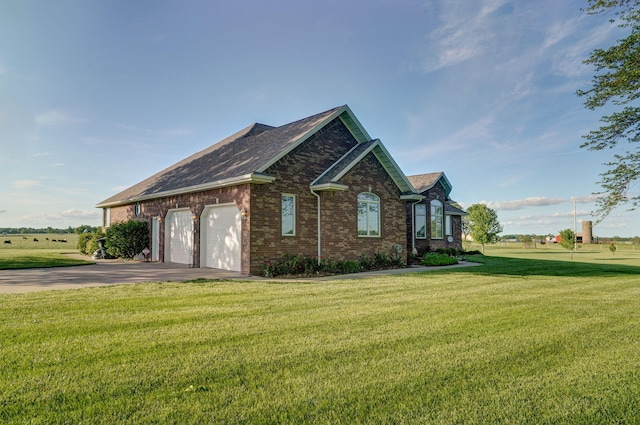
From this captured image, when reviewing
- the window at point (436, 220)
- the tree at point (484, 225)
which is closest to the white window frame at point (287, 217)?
the window at point (436, 220)

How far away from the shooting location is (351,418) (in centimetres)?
292

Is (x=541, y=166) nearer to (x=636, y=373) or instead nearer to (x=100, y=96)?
(x=636, y=373)

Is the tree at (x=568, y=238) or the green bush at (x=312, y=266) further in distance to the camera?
the tree at (x=568, y=238)

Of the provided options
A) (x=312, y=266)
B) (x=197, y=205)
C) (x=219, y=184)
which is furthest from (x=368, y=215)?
(x=197, y=205)

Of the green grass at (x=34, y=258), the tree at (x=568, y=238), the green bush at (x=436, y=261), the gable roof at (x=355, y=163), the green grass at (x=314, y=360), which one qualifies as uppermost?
the gable roof at (x=355, y=163)

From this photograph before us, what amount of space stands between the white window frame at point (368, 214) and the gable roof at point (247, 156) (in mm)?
2718

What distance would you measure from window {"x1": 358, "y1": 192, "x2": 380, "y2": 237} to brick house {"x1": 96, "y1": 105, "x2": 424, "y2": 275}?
0.04 meters

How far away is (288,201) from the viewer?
1375cm

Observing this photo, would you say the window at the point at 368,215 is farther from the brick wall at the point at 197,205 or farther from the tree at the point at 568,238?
the tree at the point at 568,238

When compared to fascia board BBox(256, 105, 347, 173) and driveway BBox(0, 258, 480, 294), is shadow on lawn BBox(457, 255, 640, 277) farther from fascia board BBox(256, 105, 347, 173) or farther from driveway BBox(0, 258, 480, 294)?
fascia board BBox(256, 105, 347, 173)

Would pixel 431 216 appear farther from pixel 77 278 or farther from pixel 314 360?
pixel 314 360

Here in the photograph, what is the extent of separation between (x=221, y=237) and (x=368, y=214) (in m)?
6.05

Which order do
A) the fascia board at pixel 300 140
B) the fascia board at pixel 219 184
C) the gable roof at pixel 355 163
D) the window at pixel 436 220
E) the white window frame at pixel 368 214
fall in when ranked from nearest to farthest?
the fascia board at pixel 219 184, the fascia board at pixel 300 140, the gable roof at pixel 355 163, the white window frame at pixel 368 214, the window at pixel 436 220

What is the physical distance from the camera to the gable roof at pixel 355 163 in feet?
46.5
